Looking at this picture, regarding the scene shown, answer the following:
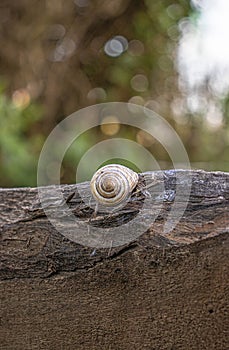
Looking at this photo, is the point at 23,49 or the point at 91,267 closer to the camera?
the point at 91,267

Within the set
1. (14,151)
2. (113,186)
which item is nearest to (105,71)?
(14,151)

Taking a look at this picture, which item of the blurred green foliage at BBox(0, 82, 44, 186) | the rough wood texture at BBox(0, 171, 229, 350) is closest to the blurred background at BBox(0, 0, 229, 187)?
the blurred green foliage at BBox(0, 82, 44, 186)

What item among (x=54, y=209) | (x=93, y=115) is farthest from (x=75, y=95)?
(x=54, y=209)

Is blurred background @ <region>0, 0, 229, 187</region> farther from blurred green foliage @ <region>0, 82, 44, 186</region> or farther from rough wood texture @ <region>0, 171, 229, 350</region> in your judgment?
rough wood texture @ <region>0, 171, 229, 350</region>

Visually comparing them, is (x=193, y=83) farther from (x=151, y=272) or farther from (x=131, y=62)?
(x=151, y=272)

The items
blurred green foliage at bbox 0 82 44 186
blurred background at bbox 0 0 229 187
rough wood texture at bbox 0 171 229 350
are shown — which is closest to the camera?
rough wood texture at bbox 0 171 229 350

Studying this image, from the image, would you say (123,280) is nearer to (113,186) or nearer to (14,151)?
(113,186)

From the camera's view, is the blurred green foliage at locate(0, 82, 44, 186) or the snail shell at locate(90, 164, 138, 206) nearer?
the snail shell at locate(90, 164, 138, 206)
